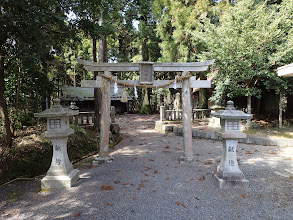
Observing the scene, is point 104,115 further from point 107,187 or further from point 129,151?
point 107,187

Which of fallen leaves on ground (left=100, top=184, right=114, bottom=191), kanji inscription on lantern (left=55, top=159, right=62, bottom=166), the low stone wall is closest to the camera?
fallen leaves on ground (left=100, top=184, right=114, bottom=191)

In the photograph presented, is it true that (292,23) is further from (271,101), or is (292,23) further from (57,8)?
(57,8)

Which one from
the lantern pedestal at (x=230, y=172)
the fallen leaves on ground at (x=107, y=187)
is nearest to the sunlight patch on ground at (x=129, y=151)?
the fallen leaves on ground at (x=107, y=187)

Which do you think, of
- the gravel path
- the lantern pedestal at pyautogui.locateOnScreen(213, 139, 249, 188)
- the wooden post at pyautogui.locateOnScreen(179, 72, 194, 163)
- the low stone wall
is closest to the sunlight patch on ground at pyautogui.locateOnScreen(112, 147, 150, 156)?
the gravel path

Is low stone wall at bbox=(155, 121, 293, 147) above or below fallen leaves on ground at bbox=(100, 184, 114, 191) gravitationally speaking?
above

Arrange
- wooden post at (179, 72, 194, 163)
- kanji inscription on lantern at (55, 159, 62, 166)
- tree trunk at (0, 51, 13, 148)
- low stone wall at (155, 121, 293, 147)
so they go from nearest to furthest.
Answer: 1. kanji inscription on lantern at (55, 159, 62, 166)
2. tree trunk at (0, 51, 13, 148)
3. wooden post at (179, 72, 194, 163)
4. low stone wall at (155, 121, 293, 147)

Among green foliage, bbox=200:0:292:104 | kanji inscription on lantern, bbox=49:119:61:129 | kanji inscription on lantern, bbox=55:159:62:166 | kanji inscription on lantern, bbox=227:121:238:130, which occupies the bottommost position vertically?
kanji inscription on lantern, bbox=55:159:62:166

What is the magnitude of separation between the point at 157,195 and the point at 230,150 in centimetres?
203

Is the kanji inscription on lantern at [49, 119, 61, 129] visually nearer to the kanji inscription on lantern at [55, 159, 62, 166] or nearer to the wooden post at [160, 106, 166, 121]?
the kanji inscription on lantern at [55, 159, 62, 166]

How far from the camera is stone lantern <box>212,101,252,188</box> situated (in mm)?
3881

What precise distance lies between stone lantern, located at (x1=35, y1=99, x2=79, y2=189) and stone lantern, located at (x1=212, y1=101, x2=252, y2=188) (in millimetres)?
3657

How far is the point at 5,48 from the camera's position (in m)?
5.09

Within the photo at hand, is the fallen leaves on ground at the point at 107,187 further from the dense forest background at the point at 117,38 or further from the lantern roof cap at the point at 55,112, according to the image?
the dense forest background at the point at 117,38

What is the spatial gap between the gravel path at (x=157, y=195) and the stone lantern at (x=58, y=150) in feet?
0.71
